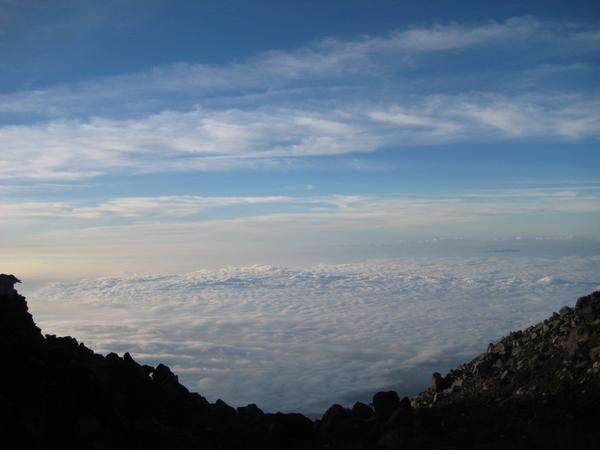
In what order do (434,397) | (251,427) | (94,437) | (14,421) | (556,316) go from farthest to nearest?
(556,316) → (434,397) → (251,427) → (94,437) → (14,421)

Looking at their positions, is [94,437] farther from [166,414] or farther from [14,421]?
[166,414]

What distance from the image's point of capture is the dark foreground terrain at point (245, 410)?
19031 mm

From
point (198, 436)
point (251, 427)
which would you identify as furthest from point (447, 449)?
point (198, 436)

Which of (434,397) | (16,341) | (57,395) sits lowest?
(434,397)

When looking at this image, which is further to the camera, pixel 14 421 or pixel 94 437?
pixel 94 437

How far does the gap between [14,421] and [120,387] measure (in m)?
7.07

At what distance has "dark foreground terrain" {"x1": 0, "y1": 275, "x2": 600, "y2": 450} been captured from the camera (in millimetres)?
19031

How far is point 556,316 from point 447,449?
17568 mm

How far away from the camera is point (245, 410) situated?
25.3m

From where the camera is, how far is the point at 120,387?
79.8 ft

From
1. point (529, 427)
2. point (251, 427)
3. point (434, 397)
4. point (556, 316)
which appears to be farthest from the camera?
point (556, 316)

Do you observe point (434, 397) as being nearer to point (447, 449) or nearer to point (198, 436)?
point (447, 449)

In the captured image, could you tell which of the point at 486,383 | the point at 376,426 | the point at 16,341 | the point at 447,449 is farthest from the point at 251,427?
the point at 486,383

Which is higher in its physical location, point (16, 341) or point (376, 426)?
point (16, 341)
